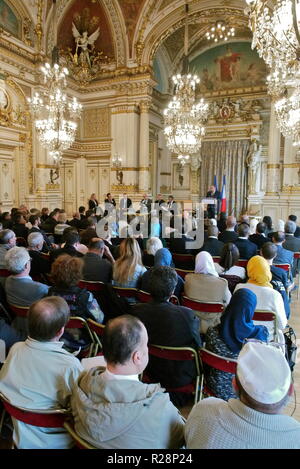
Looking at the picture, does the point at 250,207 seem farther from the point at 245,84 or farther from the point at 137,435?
the point at 137,435

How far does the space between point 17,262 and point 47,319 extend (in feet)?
4.51

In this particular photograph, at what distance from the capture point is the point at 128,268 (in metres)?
3.62

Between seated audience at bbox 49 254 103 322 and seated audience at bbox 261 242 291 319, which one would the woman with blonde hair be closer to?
seated audience at bbox 49 254 103 322

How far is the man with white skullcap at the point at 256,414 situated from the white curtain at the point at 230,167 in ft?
49.2

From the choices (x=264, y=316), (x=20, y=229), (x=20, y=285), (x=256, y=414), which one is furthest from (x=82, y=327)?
(x=20, y=229)

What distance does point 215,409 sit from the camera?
1196 mm

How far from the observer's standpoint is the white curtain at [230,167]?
15.2m

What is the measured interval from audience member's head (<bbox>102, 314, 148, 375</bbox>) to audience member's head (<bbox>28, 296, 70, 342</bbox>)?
41cm

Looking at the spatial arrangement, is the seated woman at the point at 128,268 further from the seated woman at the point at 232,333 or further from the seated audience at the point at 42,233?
the seated audience at the point at 42,233

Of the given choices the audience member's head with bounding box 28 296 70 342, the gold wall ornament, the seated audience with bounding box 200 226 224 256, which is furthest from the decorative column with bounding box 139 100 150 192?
the audience member's head with bounding box 28 296 70 342

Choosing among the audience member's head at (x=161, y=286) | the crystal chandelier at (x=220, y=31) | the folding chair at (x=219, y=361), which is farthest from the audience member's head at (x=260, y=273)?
the crystal chandelier at (x=220, y=31)

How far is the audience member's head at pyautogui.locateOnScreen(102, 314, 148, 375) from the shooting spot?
1423mm

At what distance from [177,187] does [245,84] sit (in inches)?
229

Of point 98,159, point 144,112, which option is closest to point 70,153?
point 98,159
